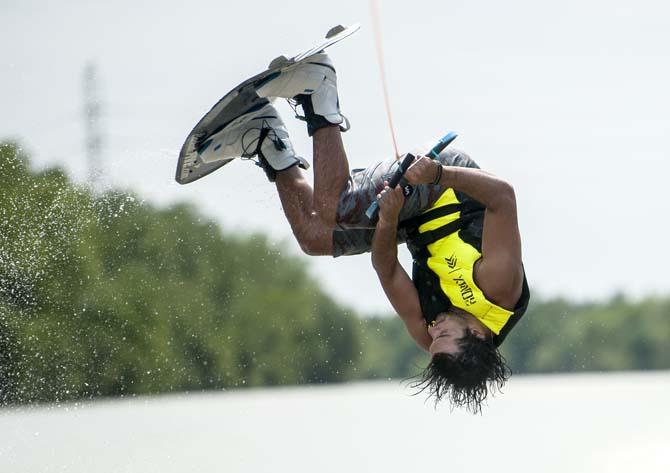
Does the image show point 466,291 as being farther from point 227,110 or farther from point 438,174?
point 227,110

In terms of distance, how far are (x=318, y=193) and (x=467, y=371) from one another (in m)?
1.51

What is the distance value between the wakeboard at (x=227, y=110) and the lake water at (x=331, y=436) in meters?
5.28

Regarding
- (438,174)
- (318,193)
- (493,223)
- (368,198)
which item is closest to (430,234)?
(368,198)

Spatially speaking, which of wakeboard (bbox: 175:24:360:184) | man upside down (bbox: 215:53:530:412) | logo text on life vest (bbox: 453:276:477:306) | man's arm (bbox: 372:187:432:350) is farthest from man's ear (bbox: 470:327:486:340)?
wakeboard (bbox: 175:24:360:184)

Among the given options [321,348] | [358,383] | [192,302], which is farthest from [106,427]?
[358,383]

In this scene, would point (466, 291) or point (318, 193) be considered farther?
point (318, 193)

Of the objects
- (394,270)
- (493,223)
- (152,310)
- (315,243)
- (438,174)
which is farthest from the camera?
(152,310)

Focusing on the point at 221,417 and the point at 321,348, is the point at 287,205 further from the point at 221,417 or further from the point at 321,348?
the point at 321,348

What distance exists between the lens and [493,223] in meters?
6.44

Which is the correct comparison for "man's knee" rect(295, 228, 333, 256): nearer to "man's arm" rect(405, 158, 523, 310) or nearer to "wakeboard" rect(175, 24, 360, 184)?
"wakeboard" rect(175, 24, 360, 184)

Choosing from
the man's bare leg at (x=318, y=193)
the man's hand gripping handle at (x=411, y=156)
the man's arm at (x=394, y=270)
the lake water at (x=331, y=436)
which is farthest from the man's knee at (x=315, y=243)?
the lake water at (x=331, y=436)

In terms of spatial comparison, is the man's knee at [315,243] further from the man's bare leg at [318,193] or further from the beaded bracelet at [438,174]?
the beaded bracelet at [438,174]

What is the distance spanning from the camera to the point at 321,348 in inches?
1356

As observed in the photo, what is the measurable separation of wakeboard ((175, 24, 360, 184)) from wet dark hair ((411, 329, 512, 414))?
211cm
